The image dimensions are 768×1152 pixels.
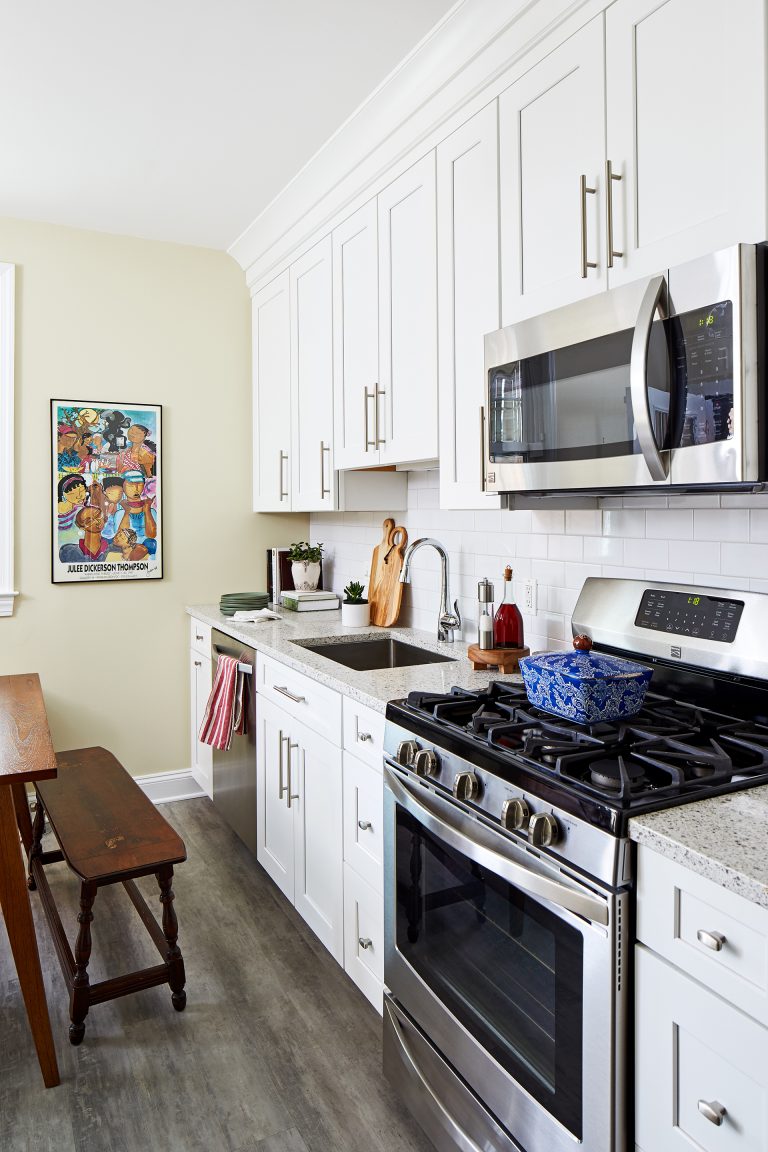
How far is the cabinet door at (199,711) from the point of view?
11.8ft

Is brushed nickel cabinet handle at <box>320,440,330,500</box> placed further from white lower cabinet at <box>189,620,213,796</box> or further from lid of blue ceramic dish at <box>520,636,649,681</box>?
lid of blue ceramic dish at <box>520,636,649,681</box>

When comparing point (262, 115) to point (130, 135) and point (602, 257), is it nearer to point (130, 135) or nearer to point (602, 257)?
point (130, 135)

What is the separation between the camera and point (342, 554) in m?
3.78

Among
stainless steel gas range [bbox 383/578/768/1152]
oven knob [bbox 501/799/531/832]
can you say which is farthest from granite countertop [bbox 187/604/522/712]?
oven knob [bbox 501/799/531/832]

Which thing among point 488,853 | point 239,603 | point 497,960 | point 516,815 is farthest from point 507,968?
point 239,603

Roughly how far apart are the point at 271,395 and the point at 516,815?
109 inches

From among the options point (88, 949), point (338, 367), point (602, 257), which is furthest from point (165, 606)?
point (602, 257)

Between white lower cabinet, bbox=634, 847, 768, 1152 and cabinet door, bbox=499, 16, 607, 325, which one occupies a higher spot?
cabinet door, bbox=499, 16, 607, 325

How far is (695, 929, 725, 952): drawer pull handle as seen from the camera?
102cm

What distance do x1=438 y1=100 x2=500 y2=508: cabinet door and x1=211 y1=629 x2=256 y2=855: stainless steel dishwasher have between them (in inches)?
44.3

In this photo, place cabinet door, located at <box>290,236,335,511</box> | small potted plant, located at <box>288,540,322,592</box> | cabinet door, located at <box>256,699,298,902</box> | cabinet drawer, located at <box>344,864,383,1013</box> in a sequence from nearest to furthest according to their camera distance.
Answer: cabinet drawer, located at <box>344,864,383,1013</box> → cabinet door, located at <box>256,699,298,902</box> → cabinet door, located at <box>290,236,335,511</box> → small potted plant, located at <box>288,540,322,592</box>

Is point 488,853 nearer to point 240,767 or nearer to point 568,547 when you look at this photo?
point 568,547

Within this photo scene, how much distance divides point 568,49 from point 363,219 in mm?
1087

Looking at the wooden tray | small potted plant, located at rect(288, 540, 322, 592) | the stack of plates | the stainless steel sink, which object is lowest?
the stainless steel sink
